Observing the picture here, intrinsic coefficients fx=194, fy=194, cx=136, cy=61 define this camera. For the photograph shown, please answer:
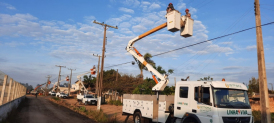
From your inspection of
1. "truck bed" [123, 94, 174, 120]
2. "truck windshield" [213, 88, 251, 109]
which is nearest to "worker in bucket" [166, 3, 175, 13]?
"truck bed" [123, 94, 174, 120]

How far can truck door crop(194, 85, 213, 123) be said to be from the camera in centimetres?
693

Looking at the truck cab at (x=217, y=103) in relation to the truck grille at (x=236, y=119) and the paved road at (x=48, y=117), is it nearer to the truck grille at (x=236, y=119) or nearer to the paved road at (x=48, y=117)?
the truck grille at (x=236, y=119)

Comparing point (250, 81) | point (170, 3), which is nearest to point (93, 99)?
point (170, 3)

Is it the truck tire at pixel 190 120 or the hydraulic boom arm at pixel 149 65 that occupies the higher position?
the hydraulic boom arm at pixel 149 65

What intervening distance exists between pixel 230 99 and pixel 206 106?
0.91 m

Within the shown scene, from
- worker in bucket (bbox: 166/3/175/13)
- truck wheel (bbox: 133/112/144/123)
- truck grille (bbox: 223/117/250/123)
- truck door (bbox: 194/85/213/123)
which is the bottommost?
truck wheel (bbox: 133/112/144/123)

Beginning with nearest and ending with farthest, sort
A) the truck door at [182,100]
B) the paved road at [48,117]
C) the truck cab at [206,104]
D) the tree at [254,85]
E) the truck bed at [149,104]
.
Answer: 1. the truck cab at [206,104]
2. the truck door at [182,100]
3. the truck bed at [149,104]
4. the paved road at [48,117]
5. the tree at [254,85]

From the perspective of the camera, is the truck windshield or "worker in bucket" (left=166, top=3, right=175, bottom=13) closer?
the truck windshield

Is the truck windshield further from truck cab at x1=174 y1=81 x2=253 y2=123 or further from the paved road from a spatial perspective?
the paved road

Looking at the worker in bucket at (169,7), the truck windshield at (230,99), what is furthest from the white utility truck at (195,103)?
the worker in bucket at (169,7)

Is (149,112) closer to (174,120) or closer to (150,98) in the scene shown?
(150,98)

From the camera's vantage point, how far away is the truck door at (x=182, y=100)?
7.89 meters

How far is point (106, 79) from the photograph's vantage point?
42.0 meters

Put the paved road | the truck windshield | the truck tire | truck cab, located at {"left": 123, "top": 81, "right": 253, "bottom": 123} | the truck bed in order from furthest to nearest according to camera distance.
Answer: the paved road → the truck bed → the truck tire → the truck windshield → truck cab, located at {"left": 123, "top": 81, "right": 253, "bottom": 123}
